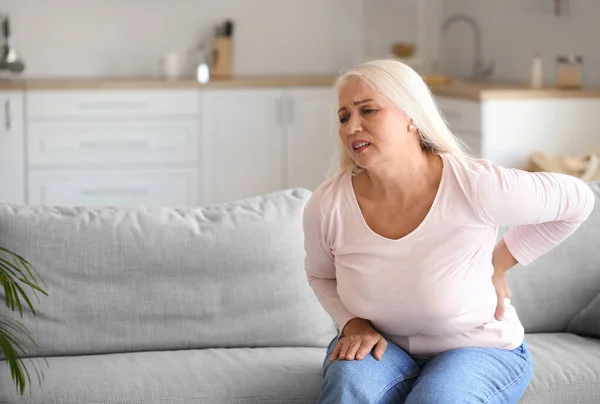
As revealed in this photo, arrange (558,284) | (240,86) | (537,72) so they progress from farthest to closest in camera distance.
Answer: (240,86) < (537,72) < (558,284)

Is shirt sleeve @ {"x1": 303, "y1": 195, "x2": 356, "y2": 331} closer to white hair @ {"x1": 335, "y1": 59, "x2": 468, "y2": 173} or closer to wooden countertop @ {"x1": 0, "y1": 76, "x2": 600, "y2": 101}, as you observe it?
white hair @ {"x1": 335, "y1": 59, "x2": 468, "y2": 173}

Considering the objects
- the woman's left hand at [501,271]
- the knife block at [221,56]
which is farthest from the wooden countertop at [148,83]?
the woman's left hand at [501,271]

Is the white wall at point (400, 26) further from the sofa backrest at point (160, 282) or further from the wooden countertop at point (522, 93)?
the sofa backrest at point (160, 282)

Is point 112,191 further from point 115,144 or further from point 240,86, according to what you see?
point 240,86

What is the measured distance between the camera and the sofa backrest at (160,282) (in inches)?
94.7

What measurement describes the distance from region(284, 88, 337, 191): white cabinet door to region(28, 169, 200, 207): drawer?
56 centimetres

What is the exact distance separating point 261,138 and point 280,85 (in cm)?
31

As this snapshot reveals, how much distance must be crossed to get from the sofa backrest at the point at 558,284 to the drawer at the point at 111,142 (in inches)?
120

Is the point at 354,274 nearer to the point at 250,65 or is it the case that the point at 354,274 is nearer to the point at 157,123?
the point at 157,123

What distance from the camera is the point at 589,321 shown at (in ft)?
8.21

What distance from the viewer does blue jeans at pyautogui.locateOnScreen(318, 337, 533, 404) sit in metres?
1.88

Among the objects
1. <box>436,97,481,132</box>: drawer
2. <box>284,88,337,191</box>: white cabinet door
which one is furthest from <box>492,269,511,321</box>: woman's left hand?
<box>284,88,337,191</box>: white cabinet door

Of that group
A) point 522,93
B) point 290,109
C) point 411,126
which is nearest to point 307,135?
point 290,109

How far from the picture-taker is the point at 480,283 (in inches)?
80.2
